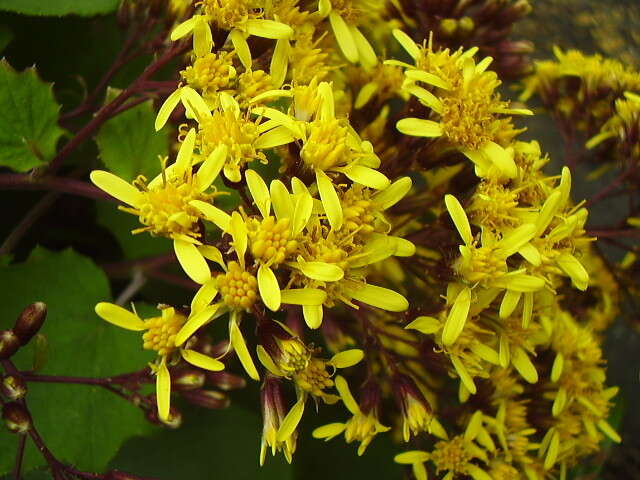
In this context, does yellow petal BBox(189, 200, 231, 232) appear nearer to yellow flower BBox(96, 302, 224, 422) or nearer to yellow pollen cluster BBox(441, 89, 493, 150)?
yellow flower BBox(96, 302, 224, 422)

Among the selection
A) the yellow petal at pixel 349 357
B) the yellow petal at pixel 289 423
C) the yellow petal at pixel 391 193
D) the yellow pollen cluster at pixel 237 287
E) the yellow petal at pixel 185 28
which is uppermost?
the yellow petal at pixel 185 28

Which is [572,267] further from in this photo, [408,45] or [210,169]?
[210,169]

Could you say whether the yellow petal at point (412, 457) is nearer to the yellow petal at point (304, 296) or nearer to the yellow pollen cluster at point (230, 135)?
the yellow petal at point (304, 296)

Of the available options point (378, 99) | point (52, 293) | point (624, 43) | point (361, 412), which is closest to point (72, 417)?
point (52, 293)

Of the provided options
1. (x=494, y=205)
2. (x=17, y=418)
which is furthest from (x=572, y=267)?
(x=17, y=418)

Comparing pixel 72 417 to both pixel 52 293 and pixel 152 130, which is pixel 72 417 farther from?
pixel 152 130

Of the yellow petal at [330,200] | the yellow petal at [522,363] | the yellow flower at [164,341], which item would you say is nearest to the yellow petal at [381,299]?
the yellow petal at [330,200]
